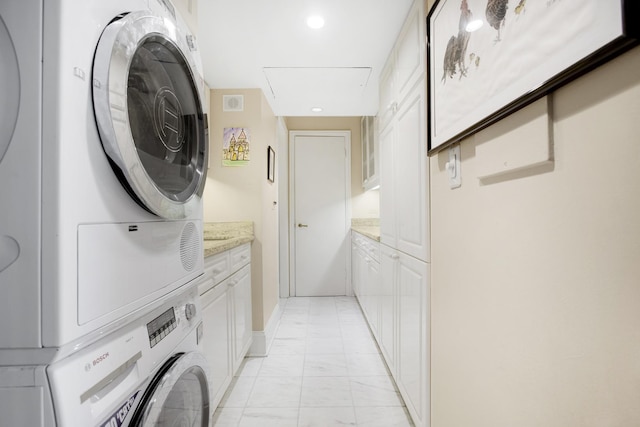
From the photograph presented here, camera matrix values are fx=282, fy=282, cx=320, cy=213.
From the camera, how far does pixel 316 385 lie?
1.87 m

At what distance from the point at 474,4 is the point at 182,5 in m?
1.09

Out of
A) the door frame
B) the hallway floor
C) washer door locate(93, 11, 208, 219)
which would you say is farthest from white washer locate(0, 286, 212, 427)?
the door frame

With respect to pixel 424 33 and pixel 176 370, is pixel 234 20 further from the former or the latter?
pixel 176 370

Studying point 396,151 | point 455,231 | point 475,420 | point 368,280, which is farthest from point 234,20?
point 368,280

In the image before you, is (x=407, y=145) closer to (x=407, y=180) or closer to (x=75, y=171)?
(x=407, y=180)

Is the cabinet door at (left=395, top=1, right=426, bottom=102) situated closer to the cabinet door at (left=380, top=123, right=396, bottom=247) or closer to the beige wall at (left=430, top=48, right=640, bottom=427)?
the cabinet door at (left=380, top=123, right=396, bottom=247)

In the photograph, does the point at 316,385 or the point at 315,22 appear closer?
the point at 315,22

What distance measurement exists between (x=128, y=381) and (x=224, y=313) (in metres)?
1.01

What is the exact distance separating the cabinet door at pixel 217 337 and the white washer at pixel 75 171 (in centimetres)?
69

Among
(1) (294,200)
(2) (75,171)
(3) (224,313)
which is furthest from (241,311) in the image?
(1) (294,200)

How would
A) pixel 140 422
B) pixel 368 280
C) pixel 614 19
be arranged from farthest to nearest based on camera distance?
pixel 368 280 < pixel 140 422 < pixel 614 19

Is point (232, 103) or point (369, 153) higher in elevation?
point (232, 103)

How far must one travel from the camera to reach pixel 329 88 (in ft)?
7.99

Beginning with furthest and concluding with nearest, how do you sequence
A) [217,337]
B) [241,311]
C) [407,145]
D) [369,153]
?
1. [369,153]
2. [241,311]
3. [407,145]
4. [217,337]
